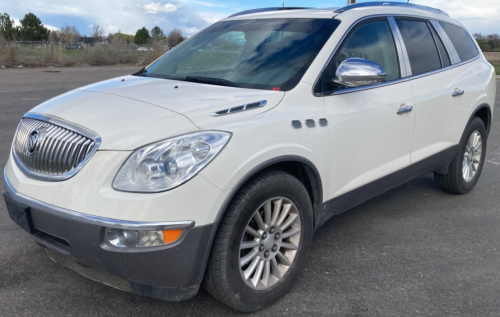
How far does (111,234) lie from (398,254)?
230cm

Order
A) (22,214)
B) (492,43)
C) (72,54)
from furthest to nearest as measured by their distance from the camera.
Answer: (492,43)
(72,54)
(22,214)

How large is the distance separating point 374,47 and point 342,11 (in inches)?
15.4

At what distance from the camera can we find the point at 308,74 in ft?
10.5

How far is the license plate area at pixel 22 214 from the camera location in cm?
264

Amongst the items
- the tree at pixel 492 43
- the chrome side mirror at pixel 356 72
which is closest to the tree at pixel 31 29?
the tree at pixel 492 43

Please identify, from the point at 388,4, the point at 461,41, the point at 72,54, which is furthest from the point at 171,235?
the point at 72,54

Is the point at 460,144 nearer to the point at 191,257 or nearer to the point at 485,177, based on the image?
the point at 485,177

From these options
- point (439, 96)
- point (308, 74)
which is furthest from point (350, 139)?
point (439, 96)

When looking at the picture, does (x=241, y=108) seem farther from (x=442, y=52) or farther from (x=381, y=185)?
(x=442, y=52)

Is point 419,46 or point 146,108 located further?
point 419,46

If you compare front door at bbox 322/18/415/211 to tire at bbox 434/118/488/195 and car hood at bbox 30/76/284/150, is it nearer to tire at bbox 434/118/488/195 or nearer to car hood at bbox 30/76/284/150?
A: car hood at bbox 30/76/284/150

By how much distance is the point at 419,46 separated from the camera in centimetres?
430

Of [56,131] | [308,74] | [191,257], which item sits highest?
[308,74]

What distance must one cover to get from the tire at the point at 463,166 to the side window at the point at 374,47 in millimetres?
1459
